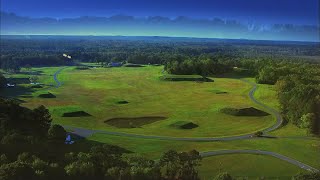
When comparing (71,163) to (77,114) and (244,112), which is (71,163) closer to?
(77,114)

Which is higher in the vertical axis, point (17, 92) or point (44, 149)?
point (44, 149)

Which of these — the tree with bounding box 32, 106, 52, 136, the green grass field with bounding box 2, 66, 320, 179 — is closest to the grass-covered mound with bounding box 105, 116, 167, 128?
the green grass field with bounding box 2, 66, 320, 179

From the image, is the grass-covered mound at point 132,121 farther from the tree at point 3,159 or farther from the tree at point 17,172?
the tree at point 17,172

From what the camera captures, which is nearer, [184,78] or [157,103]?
[157,103]

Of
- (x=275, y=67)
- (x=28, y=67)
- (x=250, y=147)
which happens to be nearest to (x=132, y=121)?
(x=250, y=147)

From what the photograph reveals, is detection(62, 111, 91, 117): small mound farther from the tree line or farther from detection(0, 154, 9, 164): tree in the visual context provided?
detection(0, 154, 9, 164): tree

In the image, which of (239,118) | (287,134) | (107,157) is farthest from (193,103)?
(107,157)

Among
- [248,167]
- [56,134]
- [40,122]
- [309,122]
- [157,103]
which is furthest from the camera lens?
[157,103]
